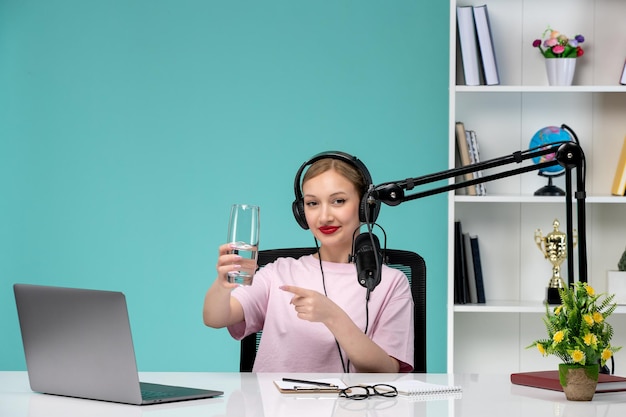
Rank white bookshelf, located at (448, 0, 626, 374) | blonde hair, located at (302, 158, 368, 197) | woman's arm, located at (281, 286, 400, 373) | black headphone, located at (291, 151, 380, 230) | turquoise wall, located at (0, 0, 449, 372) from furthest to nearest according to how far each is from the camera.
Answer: turquoise wall, located at (0, 0, 449, 372) → white bookshelf, located at (448, 0, 626, 374) → blonde hair, located at (302, 158, 368, 197) → black headphone, located at (291, 151, 380, 230) → woman's arm, located at (281, 286, 400, 373)

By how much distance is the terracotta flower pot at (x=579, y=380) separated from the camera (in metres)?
1.49

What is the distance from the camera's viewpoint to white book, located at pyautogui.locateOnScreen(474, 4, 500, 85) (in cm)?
300

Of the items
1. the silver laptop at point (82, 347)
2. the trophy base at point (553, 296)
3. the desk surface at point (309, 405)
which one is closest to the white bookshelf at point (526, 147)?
the trophy base at point (553, 296)

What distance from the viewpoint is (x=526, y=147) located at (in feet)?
10.5

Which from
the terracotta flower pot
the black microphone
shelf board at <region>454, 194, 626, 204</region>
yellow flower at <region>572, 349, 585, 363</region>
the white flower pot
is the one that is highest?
the white flower pot

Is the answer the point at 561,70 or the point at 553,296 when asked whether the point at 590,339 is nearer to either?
the point at 553,296

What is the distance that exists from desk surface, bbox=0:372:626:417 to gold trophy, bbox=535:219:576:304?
4.74 ft

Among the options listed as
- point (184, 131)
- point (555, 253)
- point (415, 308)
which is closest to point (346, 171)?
point (415, 308)

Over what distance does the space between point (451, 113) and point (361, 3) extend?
2.24ft

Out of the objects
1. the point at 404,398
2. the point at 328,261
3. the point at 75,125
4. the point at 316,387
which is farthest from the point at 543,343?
the point at 75,125

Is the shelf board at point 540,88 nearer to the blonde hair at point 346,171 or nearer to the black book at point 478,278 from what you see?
the black book at point 478,278

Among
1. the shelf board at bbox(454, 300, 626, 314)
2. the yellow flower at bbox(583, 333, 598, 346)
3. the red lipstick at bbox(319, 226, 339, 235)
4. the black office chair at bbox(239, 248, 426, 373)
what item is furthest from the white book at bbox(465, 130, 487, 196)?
the yellow flower at bbox(583, 333, 598, 346)

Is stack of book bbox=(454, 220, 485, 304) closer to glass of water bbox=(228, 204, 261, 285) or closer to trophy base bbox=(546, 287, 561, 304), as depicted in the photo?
trophy base bbox=(546, 287, 561, 304)

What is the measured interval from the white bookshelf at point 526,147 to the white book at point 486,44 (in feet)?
0.47
